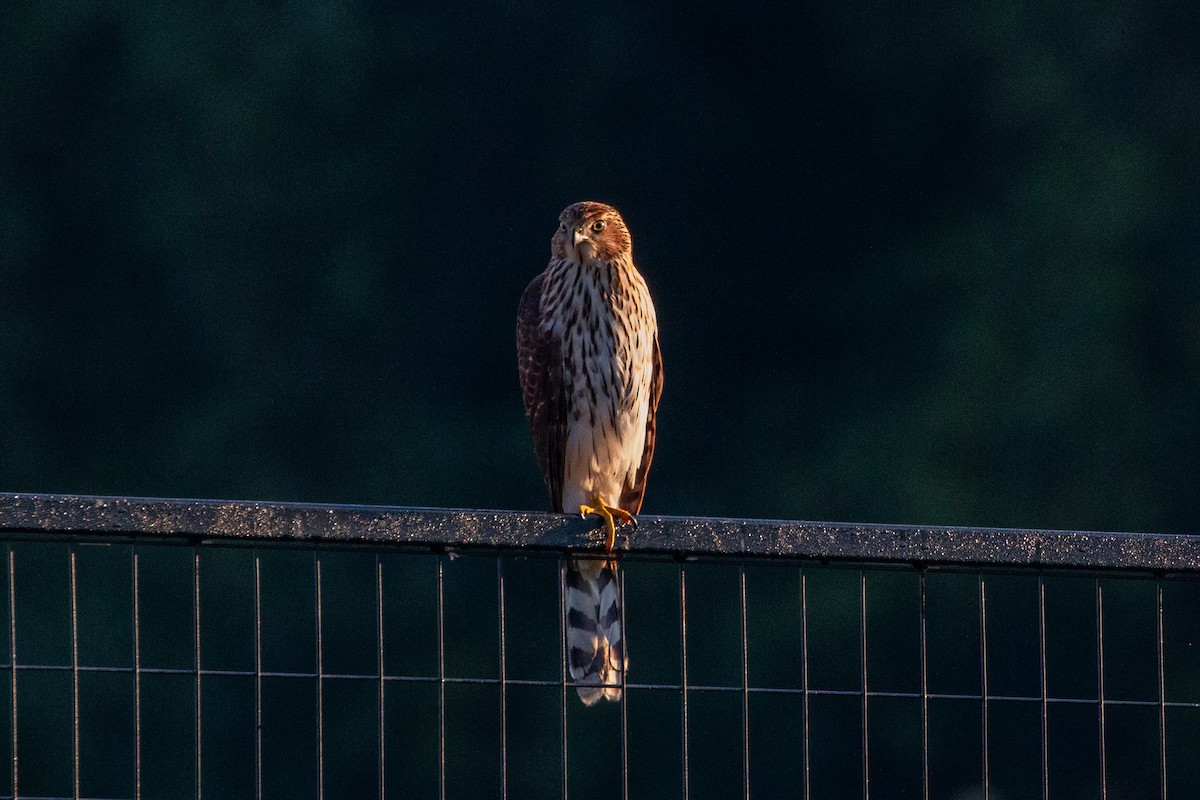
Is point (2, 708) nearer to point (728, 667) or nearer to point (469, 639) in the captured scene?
point (469, 639)

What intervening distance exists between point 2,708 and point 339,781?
1.67 meters

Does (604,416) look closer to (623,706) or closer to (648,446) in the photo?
(648,446)

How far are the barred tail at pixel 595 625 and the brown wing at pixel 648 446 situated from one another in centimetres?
77

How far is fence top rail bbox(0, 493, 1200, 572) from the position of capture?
188 cm

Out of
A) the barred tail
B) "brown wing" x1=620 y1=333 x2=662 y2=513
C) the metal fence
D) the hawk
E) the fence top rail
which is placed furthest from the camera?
the metal fence

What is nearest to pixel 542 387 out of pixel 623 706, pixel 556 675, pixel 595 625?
pixel 595 625

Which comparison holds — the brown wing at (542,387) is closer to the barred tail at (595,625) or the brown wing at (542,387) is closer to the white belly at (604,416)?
the white belly at (604,416)

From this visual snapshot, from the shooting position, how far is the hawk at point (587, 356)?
3822 mm

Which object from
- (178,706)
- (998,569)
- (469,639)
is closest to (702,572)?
(469,639)

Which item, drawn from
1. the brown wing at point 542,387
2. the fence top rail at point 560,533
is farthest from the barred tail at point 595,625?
the fence top rail at point 560,533

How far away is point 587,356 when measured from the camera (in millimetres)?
3820

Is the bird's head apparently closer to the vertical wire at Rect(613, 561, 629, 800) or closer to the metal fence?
the vertical wire at Rect(613, 561, 629, 800)

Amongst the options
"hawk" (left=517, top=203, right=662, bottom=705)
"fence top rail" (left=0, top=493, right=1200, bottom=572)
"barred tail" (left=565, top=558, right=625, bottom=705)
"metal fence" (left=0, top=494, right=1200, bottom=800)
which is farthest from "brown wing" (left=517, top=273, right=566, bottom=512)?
"metal fence" (left=0, top=494, right=1200, bottom=800)

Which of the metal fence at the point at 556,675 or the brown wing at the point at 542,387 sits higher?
the brown wing at the point at 542,387
